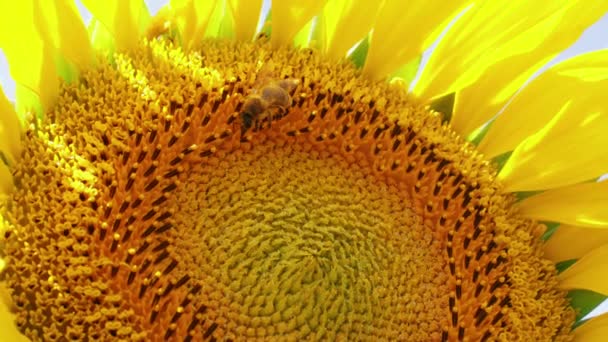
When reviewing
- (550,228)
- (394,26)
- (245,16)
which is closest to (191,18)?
Result: (245,16)

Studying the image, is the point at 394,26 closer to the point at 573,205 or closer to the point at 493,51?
the point at 493,51

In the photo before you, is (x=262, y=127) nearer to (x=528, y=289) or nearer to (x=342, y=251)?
(x=342, y=251)

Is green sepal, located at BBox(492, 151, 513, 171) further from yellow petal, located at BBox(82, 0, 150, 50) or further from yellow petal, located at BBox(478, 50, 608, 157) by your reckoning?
yellow petal, located at BBox(82, 0, 150, 50)

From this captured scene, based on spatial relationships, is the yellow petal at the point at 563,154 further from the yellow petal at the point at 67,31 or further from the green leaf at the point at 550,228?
the yellow petal at the point at 67,31

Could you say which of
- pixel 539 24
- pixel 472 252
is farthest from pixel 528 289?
pixel 539 24

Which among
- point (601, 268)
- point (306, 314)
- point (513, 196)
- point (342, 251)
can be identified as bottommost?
point (306, 314)

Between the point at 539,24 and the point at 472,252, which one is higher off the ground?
the point at 539,24
